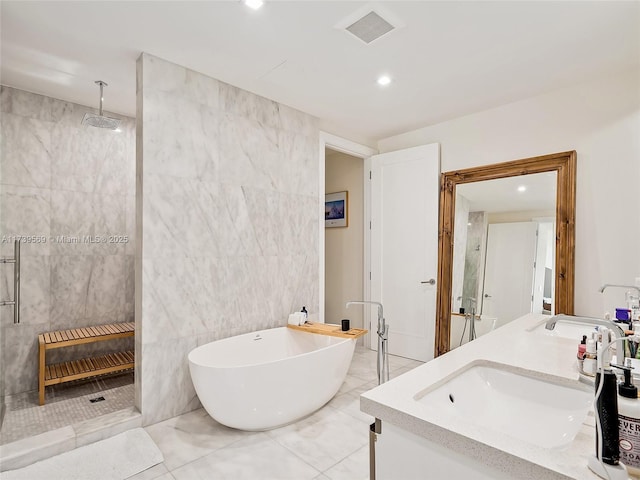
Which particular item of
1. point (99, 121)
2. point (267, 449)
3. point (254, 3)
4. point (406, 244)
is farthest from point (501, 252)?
point (99, 121)

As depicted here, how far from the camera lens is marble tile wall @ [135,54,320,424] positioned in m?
2.49

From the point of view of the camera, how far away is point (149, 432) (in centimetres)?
238

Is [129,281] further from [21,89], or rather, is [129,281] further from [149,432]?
[21,89]

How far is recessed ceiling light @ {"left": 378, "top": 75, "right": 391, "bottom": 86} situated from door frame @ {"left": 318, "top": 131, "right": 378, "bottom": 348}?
1.04 metres

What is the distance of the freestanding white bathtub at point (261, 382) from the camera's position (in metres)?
2.20

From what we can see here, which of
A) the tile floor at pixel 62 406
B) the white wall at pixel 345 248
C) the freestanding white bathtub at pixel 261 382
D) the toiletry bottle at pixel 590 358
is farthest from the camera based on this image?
the white wall at pixel 345 248

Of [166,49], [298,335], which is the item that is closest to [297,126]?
[166,49]

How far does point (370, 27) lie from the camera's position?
7.12ft

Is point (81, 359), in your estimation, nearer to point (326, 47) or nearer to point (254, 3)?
point (254, 3)

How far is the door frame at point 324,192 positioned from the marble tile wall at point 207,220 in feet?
0.64

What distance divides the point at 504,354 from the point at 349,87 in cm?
239

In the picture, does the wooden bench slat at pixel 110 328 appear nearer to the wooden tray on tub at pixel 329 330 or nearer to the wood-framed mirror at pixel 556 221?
the wooden tray on tub at pixel 329 330

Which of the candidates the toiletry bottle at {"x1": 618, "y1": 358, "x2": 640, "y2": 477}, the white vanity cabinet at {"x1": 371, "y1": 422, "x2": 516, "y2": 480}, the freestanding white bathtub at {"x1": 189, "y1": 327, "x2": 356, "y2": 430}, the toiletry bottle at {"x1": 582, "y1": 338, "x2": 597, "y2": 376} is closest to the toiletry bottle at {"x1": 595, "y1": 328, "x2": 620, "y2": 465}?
the toiletry bottle at {"x1": 618, "y1": 358, "x2": 640, "y2": 477}

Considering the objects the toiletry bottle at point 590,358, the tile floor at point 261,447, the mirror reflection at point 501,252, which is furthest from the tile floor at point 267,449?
the mirror reflection at point 501,252
